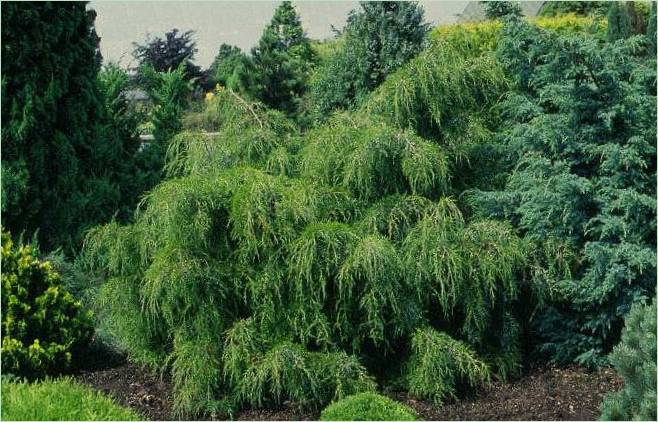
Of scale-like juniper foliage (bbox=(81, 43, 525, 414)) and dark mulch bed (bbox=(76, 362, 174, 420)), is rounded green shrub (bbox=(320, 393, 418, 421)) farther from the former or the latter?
dark mulch bed (bbox=(76, 362, 174, 420))

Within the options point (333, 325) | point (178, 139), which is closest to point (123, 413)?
point (333, 325)

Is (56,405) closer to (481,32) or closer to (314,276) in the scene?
(314,276)

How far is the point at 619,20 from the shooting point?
38.9 feet

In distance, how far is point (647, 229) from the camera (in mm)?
Result: 5512

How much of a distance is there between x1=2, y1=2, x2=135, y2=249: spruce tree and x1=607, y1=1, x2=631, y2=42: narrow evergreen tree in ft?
22.3

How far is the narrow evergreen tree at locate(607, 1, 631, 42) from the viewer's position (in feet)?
37.0

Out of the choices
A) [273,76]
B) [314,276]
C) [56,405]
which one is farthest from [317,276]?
[273,76]

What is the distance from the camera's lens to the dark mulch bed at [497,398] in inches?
199

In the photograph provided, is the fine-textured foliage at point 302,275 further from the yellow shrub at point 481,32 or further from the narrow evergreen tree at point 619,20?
the narrow evergreen tree at point 619,20

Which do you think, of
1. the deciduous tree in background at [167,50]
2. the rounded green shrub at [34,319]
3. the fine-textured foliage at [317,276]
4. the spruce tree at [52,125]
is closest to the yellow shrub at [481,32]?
the fine-textured foliage at [317,276]

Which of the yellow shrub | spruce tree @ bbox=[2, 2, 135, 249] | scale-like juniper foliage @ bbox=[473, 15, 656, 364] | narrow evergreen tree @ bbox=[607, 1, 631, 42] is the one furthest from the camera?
narrow evergreen tree @ bbox=[607, 1, 631, 42]

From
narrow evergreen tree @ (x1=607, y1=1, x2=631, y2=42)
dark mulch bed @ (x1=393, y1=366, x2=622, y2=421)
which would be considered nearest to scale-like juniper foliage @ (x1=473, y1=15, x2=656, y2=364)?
dark mulch bed @ (x1=393, y1=366, x2=622, y2=421)

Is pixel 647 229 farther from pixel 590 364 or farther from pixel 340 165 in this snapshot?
pixel 340 165

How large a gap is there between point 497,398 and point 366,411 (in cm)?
132
